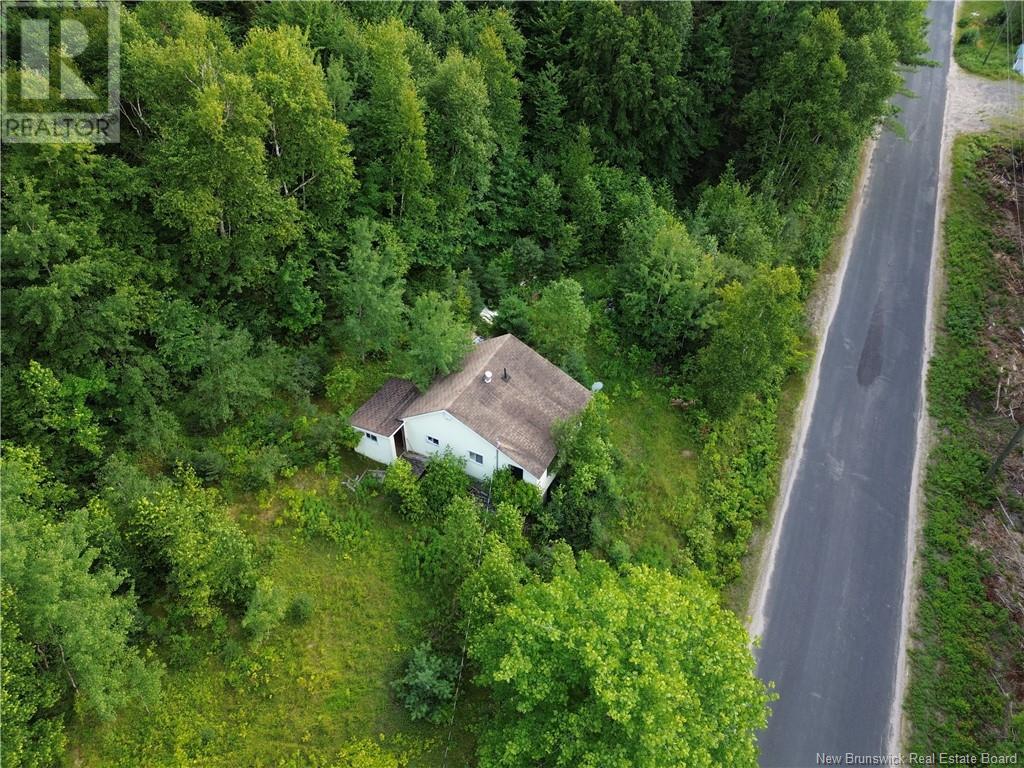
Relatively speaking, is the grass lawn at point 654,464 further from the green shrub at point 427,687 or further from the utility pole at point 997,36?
the utility pole at point 997,36

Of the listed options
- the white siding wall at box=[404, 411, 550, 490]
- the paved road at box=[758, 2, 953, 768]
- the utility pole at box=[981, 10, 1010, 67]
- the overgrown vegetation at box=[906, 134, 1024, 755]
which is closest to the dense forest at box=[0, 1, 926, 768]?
the white siding wall at box=[404, 411, 550, 490]

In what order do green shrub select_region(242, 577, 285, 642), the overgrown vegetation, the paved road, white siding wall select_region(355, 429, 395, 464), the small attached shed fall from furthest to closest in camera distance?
white siding wall select_region(355, 429, 395, 464), the small attached shed, the paved road, the overgrown vegetation, green shrub select_region(242, 577, 285, 642)

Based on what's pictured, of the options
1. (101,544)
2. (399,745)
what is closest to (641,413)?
(399,745)

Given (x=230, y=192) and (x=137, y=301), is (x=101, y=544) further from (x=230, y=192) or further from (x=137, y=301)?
(x=230, y=192)

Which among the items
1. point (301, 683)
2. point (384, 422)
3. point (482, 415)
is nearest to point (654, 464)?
point (482, 415)

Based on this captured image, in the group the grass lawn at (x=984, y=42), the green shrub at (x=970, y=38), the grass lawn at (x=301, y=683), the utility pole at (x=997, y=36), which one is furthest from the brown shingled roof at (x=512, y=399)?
the green shrub at (x=970, y=38)

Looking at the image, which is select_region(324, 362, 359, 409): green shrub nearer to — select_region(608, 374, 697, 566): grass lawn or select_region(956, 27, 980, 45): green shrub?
select_region(608, 374, 697, 566): grass lawn

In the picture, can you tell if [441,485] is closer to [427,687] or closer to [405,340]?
[427,687]
